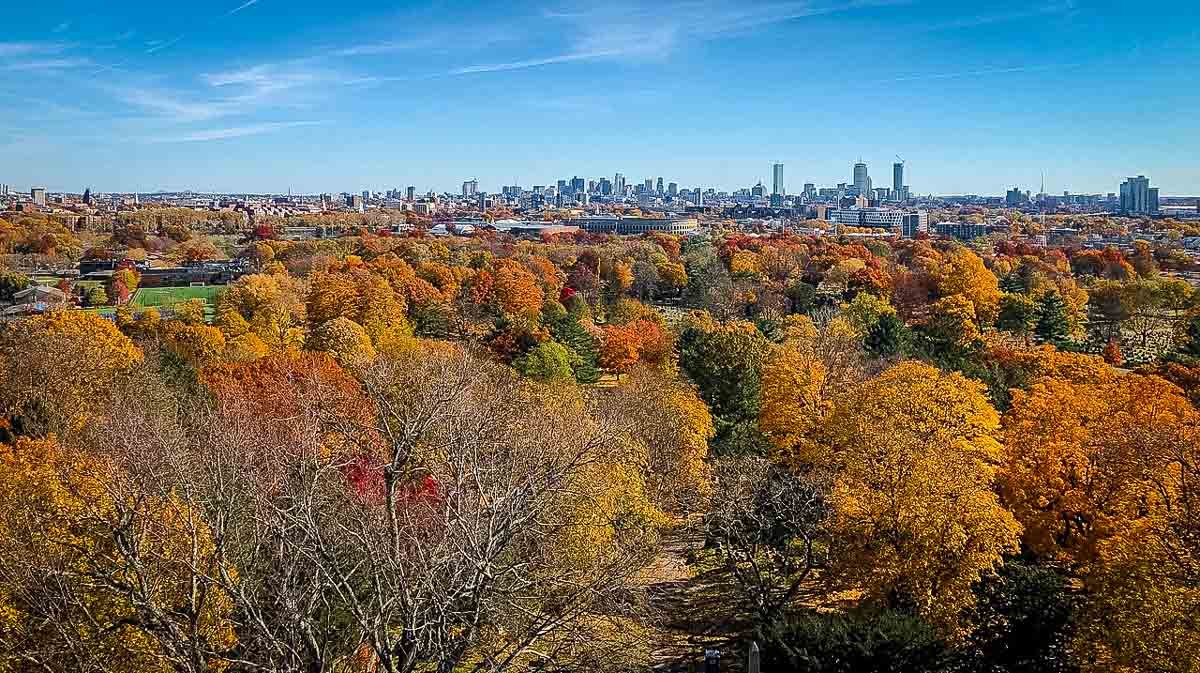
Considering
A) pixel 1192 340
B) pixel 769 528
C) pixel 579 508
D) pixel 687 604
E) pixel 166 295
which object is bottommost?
pixel 687 604

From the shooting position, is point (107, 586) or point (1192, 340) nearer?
point (107, 586)

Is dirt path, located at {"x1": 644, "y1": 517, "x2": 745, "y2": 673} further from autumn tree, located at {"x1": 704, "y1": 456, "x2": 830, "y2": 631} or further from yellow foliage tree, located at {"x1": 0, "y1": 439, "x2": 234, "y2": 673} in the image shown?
yellow foliage tree, located at {"x1": 0, "y1": 439, "x2": 234, "y2": 673}

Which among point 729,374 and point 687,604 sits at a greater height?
point 729,374

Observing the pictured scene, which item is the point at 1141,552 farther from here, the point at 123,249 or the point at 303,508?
the point at 123,249

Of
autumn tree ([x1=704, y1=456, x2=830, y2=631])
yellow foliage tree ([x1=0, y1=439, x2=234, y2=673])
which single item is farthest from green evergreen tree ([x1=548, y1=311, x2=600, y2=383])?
yellow foliage tree ([x1=0, y1=439, x2=234, y2=673])

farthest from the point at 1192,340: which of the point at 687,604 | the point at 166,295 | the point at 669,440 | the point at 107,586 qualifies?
the point at 166,295

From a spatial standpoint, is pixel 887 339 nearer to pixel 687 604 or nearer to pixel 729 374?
pixel 729 374

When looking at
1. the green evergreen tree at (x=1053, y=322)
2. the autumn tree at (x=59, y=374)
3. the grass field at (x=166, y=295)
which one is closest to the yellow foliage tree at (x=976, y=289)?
the green evergreen tree at (x=1053, y=322)

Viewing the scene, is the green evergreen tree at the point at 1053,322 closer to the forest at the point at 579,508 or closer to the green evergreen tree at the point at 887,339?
the forest at the point at 579,508

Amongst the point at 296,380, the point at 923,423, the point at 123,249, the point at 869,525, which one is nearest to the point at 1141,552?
the point at 869,525
